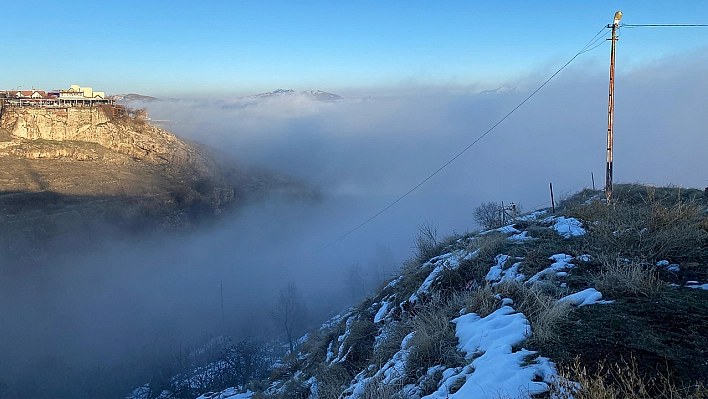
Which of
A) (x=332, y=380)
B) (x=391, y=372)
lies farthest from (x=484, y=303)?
(x=332, y=380)

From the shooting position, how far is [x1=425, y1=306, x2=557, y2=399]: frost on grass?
145 inches

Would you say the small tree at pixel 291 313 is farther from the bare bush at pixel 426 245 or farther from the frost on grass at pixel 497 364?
the frost on grass at pixel 497 364

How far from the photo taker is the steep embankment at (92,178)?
65562mm

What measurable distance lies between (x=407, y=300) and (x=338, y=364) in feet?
6.35

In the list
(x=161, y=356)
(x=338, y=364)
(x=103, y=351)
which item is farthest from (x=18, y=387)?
(x=338, y=364)

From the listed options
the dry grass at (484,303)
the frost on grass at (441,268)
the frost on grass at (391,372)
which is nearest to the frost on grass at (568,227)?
the frost on grass at (441,268)

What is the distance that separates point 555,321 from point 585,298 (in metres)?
1.02

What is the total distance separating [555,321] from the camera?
4.63 metres

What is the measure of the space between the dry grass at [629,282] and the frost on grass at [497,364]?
136 cm

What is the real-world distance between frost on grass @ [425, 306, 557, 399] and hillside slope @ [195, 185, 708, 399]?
1 centimetres

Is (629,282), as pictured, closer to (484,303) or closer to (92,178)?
(484,303)

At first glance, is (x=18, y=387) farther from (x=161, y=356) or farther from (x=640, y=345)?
(x=640, y=345)

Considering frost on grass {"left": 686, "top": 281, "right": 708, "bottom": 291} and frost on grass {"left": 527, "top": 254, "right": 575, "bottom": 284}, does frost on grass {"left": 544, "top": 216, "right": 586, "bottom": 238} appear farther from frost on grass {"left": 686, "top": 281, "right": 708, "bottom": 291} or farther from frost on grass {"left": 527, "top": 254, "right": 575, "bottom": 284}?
frost on grass {"left": 686, "top": 281, "right": 708, "bottom": 291}

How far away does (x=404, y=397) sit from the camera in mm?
4555
